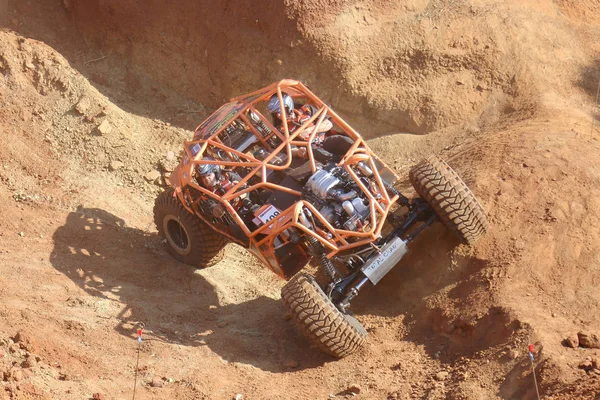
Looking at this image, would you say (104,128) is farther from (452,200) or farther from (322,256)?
(452,200)

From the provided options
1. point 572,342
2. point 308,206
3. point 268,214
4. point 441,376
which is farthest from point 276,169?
point 572,342

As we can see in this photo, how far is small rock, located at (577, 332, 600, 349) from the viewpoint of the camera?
8.54 m

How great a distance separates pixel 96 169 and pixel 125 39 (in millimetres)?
2518

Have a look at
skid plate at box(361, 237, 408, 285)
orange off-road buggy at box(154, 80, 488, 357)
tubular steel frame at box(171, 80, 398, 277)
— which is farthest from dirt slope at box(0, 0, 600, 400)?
tubular steel frame at box(171, 80, 398, 277)

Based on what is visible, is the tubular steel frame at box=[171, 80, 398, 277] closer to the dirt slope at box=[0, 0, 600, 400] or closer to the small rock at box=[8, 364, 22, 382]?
the dirt slope at box=[0, 0, 600, 400]

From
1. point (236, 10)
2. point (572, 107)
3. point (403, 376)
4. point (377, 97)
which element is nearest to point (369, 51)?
point (377, 97)

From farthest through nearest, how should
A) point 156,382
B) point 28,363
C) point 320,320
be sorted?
1. point 320,320
2. point 156,382
3. point 28,363

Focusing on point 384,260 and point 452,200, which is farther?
point 452,200

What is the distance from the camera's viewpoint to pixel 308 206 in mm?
9508

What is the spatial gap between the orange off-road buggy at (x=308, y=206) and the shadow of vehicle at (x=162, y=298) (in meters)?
0.54

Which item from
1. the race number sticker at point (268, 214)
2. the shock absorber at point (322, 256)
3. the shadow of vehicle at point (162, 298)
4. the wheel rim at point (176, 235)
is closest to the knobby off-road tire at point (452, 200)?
the shock absorber at point (322, 256)

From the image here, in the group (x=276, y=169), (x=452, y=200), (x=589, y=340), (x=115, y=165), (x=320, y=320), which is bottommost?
(x=320, y=320)

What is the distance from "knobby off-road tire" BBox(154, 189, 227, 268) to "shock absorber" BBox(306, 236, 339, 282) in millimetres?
1907

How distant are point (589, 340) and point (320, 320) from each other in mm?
2495
